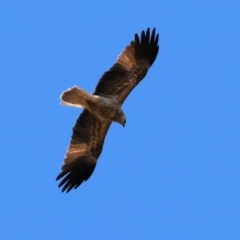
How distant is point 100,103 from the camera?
13523 mm

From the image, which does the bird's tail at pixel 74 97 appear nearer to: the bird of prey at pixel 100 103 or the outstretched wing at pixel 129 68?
the bird of prey at pixel 100 103

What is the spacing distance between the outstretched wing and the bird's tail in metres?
0.42

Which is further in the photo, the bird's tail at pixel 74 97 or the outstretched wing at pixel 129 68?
the outstretched wing at pixel 129 68

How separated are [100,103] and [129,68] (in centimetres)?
81

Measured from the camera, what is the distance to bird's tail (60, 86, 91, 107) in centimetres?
1326

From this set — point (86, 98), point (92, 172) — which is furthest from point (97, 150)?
point (86, 98)

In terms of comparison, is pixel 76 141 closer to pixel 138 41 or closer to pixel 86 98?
pixel 86 98

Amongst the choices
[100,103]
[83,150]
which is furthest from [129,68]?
[83,150]

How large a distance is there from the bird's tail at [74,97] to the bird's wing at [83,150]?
62 cm

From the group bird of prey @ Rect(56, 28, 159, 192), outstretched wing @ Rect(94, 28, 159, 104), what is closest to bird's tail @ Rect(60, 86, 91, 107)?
bird of prey @ Rect(56, 28, 159, 192)

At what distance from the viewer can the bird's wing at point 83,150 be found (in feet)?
46.2

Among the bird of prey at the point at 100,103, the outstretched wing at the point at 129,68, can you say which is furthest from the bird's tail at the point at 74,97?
the outstretched wing at the point at 129,68

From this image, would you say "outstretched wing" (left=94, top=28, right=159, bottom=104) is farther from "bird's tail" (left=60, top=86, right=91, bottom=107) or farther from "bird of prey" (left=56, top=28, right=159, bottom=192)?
"bird's tail" (left=60, top=86, right=91, bottom=107)

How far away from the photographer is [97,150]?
14.4m
